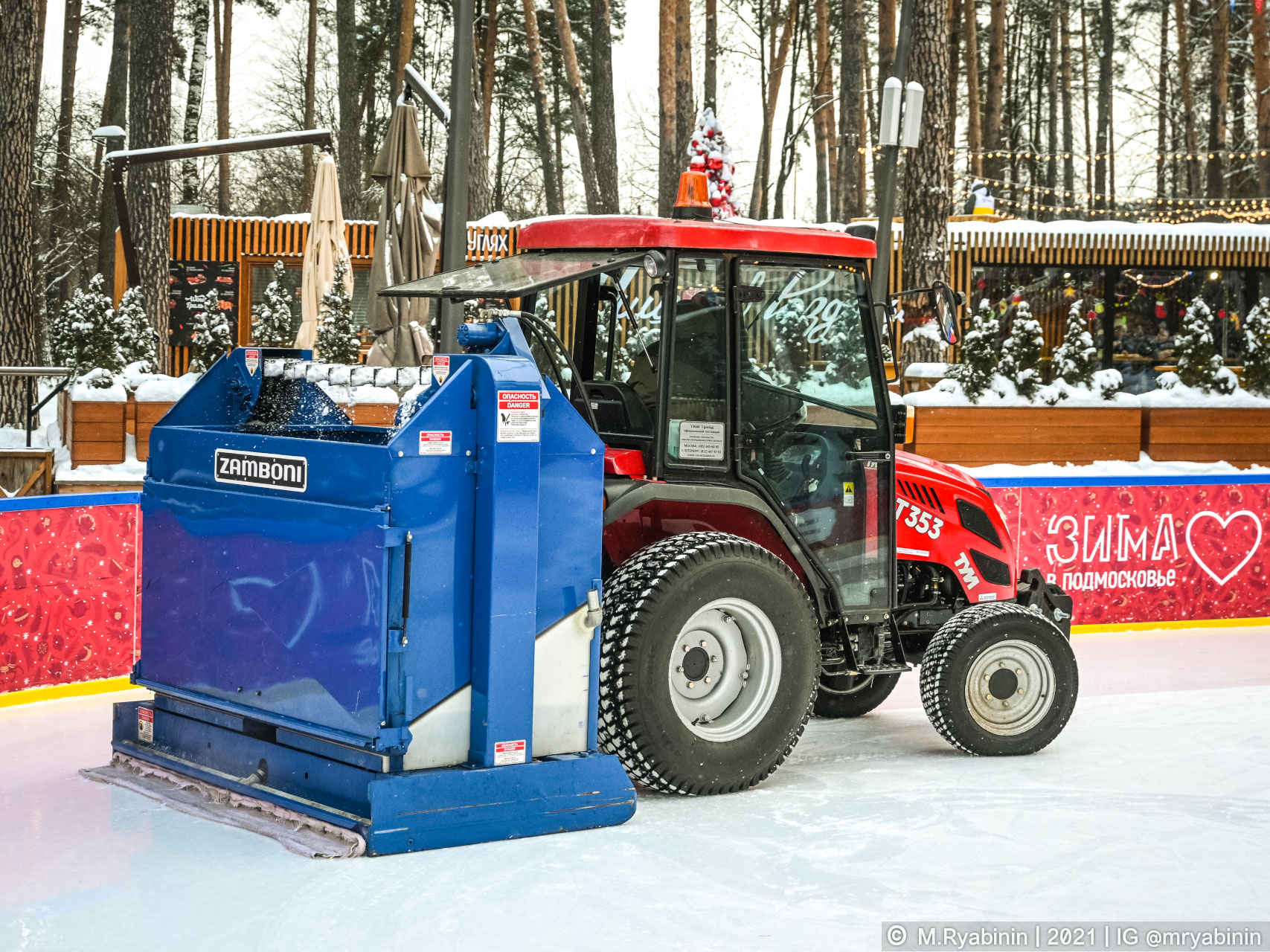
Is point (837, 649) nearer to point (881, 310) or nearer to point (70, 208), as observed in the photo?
point (881, 310)

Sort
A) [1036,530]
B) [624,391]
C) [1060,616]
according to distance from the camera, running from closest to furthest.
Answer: [624,391] → [1060,616] → [1036,530]

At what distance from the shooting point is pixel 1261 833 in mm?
5605

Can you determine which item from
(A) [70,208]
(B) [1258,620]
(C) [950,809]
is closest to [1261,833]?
(C) [950,809]

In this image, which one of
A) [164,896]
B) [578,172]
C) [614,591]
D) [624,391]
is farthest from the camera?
[578,172]

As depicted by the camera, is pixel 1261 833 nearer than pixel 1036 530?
Yes

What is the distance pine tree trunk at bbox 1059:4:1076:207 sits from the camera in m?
39.1

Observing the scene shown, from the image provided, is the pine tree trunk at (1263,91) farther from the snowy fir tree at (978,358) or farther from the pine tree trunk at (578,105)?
the snowy fir tree at (978,358)

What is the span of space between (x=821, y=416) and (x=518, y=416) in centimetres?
160

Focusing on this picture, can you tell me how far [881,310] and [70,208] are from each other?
31790 millimetres

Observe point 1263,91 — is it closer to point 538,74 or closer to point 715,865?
point 538,74

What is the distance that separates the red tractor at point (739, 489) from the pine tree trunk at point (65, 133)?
3101 cm

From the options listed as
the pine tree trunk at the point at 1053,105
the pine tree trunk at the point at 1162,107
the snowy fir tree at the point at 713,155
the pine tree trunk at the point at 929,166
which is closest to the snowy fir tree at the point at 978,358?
the pine tree trunk at the point at 929,166

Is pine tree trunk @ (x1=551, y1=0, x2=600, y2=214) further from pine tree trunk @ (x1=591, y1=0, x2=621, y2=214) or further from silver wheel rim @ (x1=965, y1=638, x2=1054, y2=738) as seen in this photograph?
silver wheel rim @ (x1=965, y1=638, x2=1054, y2=738)

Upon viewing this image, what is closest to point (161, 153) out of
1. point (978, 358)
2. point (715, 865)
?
point (978, 358)
